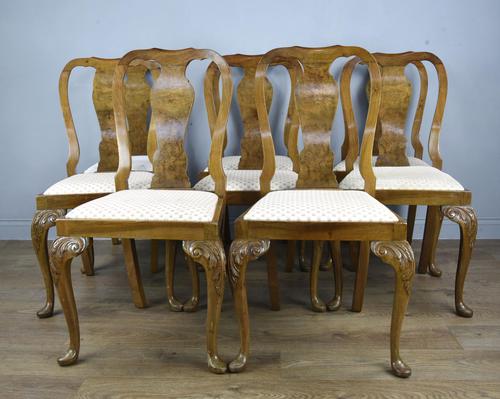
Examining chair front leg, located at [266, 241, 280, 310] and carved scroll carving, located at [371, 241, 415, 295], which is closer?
carved scroll carving, located at [371, 241, 415, 295]

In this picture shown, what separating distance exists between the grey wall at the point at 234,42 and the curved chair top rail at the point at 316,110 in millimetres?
867

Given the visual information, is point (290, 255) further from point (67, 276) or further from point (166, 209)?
point (67, 276)

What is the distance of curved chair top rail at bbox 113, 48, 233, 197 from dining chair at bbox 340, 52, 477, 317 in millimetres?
625

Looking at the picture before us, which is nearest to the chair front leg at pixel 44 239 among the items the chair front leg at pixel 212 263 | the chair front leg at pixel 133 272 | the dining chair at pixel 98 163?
the dining chair at pixel 98 163

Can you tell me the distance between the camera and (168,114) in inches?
69.1

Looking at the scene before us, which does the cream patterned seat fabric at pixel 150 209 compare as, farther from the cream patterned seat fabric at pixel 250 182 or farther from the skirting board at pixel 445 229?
the skirting board at pixel 445 229

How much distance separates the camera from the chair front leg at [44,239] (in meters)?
1.82

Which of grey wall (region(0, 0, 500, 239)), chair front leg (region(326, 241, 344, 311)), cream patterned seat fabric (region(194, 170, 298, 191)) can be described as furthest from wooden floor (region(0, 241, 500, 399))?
grey wall (region(0, 0, 500, 239))

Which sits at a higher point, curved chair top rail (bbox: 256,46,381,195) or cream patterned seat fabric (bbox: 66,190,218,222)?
curved chair top rail (bbox: 256,46,381,195)

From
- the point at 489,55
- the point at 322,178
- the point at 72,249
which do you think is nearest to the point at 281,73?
the point at 322,178

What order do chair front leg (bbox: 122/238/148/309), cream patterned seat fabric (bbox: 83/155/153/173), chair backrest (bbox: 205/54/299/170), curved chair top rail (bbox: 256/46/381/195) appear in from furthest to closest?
cream patterned seat fabric (bbox: 83/155/153/173)
chair backrest (bbox: 205/54/299/170)
chair front leg (bbox: 122/238/148/309)
curved chair top rail (bbox: 256/46/381/195)

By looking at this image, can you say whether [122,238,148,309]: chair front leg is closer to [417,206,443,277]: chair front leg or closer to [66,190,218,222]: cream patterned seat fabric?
[66,190,218,222]: cream patterned seat fabric

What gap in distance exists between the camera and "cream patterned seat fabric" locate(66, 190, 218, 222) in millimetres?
1438

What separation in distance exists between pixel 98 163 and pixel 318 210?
1286mm
